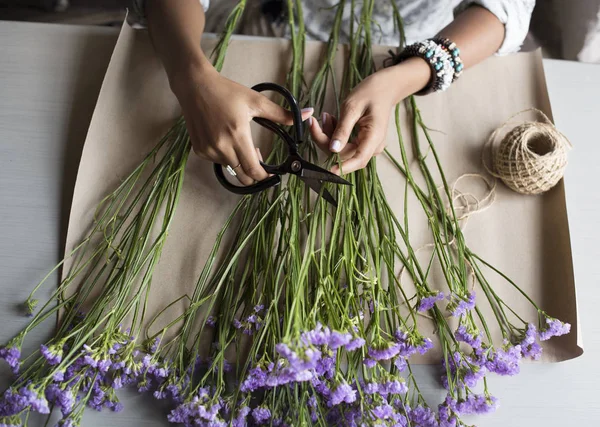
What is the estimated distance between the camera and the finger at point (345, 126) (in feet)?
2.20

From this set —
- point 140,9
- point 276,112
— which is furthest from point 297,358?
point 140,9

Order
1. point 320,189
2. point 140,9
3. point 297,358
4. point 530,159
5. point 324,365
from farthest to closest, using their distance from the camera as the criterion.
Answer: point 140,9, point 530,159, point 320,189, point 324,365, point 297,358

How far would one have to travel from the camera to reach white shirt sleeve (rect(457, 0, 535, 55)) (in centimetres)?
88

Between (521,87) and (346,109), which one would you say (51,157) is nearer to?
(346,109)

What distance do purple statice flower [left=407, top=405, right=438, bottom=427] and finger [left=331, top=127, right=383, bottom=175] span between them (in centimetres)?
33

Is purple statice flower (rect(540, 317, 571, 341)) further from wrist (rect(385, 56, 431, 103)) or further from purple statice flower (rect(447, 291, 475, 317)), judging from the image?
wrist (rect(385, 56, 431, 103))

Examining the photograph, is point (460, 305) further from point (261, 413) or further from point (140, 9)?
point (140, 9)

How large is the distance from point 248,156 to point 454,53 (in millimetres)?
402

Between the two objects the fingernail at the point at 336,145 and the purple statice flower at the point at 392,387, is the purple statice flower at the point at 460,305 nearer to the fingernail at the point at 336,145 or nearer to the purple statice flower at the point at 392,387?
the purple statice flower at the point at 392,387

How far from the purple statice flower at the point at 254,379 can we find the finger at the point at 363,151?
0.28m

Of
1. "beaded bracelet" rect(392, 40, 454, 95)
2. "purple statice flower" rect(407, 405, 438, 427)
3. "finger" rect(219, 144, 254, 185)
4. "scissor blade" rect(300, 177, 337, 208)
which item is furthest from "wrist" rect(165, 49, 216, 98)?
"purple statice flower" rect(407, 405, 438, 427)

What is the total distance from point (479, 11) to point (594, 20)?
748 millimetres

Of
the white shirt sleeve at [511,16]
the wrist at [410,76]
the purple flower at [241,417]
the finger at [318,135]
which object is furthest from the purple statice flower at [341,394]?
the white shirt sleeve at [511,16]

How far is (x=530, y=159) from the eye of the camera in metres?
0.78
